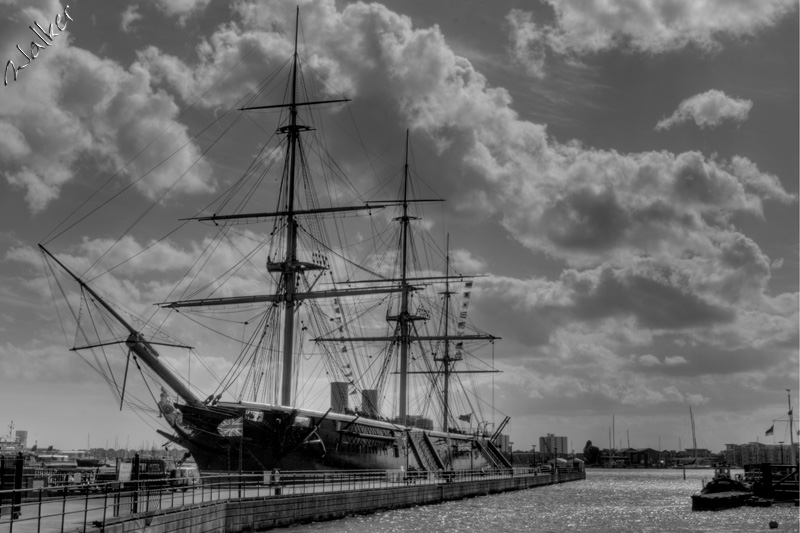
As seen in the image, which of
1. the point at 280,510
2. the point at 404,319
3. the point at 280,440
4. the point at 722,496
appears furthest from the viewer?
the point at 404,319

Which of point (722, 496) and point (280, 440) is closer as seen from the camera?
point (280, 440)

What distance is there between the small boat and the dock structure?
56.8 ft

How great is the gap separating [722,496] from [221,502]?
135 feet

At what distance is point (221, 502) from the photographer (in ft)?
119

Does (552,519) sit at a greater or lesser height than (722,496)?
lesser

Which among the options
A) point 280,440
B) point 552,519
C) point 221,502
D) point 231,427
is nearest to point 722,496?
point 552,519

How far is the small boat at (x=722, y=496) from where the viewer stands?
6475 centimetres

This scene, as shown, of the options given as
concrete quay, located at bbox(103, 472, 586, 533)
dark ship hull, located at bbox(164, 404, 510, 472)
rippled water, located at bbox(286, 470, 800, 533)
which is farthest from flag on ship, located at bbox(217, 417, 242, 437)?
dark ship hull, located at bbox(164, 404, 510, 472)

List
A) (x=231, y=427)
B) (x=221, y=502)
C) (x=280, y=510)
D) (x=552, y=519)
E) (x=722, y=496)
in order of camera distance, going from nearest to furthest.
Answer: (x=221, y=502) < (x=280, y=510) < (x=231, y=427) < (x=552, y=519) < (x=722, y=496)

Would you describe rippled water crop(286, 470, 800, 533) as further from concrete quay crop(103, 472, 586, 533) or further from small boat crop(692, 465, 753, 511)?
small boat crop(692, 465, 753, 511)

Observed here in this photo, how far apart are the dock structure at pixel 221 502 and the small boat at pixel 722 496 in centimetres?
1731

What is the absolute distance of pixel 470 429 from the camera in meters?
107

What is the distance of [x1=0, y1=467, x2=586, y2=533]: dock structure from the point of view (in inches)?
1038

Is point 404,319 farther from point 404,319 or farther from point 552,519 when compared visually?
point 552,519
